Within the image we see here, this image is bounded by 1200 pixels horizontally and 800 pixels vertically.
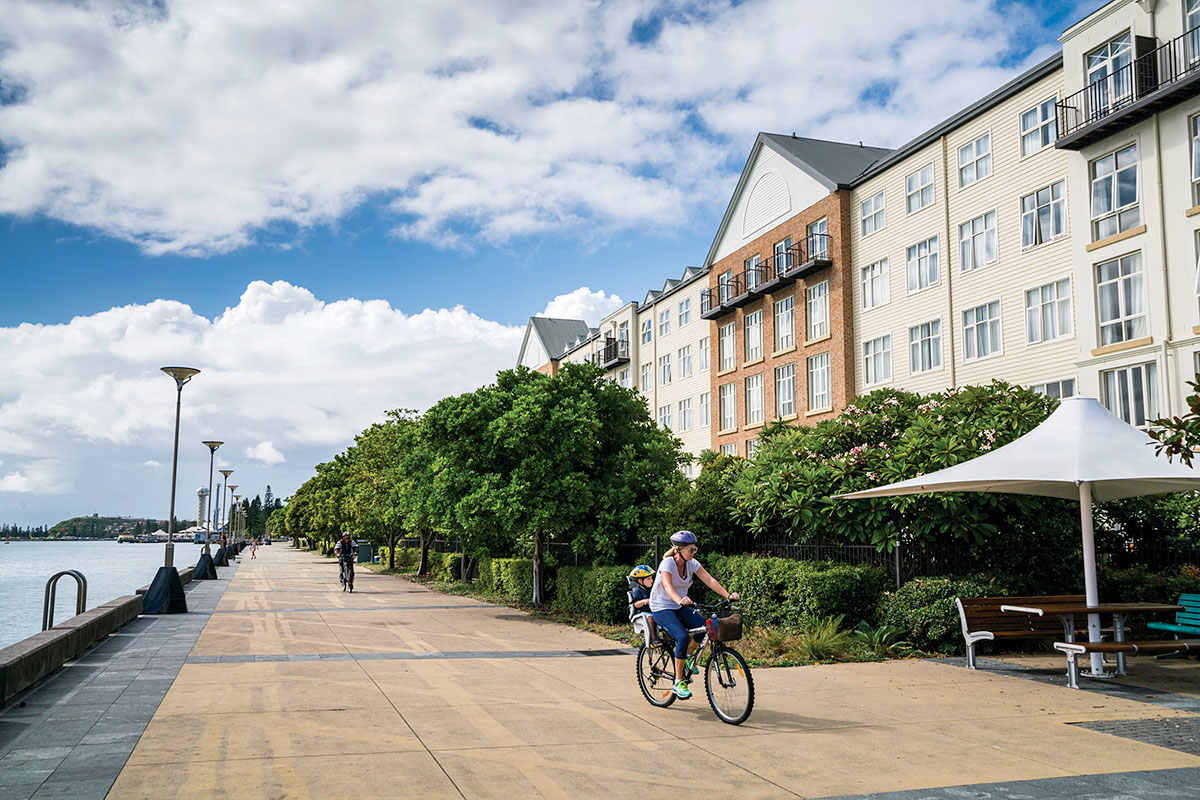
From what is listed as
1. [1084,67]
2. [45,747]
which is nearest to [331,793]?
[45,747]

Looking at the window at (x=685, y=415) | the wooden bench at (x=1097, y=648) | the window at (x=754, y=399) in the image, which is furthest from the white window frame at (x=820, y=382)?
the wooden bench at (x=1097, y=648)

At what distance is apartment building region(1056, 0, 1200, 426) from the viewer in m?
23.0

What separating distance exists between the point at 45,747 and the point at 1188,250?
2457cm

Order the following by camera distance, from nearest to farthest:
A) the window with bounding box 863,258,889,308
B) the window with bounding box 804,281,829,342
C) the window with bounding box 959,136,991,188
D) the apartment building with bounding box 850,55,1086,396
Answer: the apartment building with bounding box 850,55,1086,396
the window with bounding box 959,136,991,188
the window with bounding box 863,258,889,308
the window with bounding box 804,281,829,342

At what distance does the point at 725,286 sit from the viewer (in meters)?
45.0

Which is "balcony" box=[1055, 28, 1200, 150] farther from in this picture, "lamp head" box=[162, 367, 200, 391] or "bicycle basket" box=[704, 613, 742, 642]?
"lamp head" box=[162, 367, 200, 391]

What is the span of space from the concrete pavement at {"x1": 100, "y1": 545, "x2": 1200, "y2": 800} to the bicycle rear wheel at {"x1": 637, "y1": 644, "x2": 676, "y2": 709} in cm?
14

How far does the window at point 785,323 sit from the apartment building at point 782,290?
41mm

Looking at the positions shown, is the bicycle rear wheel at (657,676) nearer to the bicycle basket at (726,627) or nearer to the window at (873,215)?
the bicycle basket at (726,627)

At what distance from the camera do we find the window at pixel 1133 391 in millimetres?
23750

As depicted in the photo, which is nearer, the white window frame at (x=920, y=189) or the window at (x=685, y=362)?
the white window frame at (x=920, y=189)

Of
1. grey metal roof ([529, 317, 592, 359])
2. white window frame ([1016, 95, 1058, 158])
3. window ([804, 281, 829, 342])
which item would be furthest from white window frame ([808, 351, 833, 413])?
grey metal roof ([529, 317, 592, 359])

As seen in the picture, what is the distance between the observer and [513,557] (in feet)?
91.3

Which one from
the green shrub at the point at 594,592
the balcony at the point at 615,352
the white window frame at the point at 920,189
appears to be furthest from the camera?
the balcony at the point at 615,352
